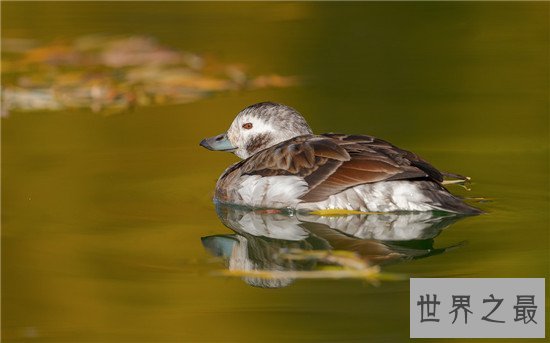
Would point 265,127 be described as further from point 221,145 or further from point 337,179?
point 337,179

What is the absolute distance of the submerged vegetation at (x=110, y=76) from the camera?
12.7 metres

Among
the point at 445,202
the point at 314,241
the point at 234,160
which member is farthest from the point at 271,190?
the point at 234,160

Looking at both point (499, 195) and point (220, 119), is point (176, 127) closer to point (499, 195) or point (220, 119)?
point (220, 119)

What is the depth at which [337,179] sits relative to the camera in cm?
812

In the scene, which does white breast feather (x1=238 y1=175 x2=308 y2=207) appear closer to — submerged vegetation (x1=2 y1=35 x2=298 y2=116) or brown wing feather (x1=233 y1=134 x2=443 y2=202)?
brown wing feather (x1=233 y1=134 x2=443 y2=202)

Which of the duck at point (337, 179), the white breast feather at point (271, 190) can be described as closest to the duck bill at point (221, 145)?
the duck at point (337, 179)

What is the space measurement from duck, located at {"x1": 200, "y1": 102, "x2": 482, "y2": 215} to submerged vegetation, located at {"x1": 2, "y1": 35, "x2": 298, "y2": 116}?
4.02 m

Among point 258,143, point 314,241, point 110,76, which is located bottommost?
point 314,241

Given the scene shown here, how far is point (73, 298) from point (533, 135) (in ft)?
18.0

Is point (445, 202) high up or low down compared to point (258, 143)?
down

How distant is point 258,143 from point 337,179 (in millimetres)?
1463

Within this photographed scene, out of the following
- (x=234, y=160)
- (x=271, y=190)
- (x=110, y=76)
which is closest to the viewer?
(x=271, y=190)

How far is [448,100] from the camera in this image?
1250 centimetres

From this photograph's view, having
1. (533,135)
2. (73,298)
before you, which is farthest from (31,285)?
(533,135)
